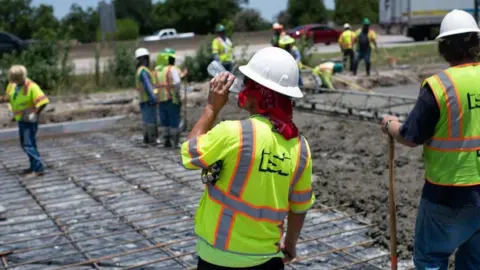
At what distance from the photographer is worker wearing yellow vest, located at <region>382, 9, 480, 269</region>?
3.07 m

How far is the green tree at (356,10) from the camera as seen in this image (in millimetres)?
51000

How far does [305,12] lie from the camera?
57438 mm

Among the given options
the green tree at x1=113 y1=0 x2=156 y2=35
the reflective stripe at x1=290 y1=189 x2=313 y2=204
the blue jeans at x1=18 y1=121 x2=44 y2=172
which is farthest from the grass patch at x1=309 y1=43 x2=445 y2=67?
the green tree at x1=113 y1=0 x2=156 y2=35

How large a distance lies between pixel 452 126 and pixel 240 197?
119cm

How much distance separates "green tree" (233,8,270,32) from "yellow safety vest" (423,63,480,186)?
53635 mm

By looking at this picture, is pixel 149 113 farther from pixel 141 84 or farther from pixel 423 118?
pixel 423 118

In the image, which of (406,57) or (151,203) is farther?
(406,57)

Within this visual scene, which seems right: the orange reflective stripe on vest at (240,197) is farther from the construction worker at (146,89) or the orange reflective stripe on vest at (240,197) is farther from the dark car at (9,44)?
the dark car at (9,44)

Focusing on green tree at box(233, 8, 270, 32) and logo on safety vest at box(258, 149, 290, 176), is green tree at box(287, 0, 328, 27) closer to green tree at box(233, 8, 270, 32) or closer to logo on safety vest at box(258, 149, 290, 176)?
green tree at box(233, 8, 270, 32)

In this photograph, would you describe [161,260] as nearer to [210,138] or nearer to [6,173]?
[210,138]

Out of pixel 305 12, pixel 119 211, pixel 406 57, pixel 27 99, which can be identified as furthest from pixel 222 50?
pixel 305 12

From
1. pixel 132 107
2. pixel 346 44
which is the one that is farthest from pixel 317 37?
pixel 132 107

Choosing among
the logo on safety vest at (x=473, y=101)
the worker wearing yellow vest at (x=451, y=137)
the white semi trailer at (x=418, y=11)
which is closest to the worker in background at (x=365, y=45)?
the white semi trailer at (x=418, y=11)

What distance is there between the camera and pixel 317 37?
119 ft
